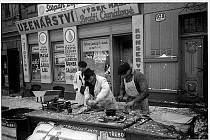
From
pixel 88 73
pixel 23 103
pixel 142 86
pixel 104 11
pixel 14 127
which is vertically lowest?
pixel 14 127

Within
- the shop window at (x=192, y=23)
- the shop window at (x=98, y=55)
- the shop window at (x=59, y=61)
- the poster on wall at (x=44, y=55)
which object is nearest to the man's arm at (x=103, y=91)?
the shop window at (x=98, y=55)

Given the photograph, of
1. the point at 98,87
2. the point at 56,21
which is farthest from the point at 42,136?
the point at 56,21

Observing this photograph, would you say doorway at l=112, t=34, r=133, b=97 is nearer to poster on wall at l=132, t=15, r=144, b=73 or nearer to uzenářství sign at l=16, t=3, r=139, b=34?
poster on wall at l=132, t=15, r=144, b=73

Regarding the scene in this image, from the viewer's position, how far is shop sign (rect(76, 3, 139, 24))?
2.56 metres

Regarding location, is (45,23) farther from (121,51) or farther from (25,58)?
(121,51)

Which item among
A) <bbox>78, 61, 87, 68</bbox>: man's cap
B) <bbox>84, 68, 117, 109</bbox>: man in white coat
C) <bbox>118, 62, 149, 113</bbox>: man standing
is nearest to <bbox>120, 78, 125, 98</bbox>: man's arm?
<bbox>118, 62, 149, 113</bbox>: man standing

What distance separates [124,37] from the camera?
299 cm

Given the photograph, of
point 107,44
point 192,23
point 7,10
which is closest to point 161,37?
point 192,23

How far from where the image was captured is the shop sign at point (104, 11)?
2559mm

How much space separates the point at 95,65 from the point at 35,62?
0.72m

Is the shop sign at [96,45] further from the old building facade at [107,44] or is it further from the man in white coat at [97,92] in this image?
the man in white coat at [97,92]

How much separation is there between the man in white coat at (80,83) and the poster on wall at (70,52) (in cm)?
5

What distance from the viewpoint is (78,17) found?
289cm

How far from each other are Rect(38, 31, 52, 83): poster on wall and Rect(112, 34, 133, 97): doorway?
0.80 meters
